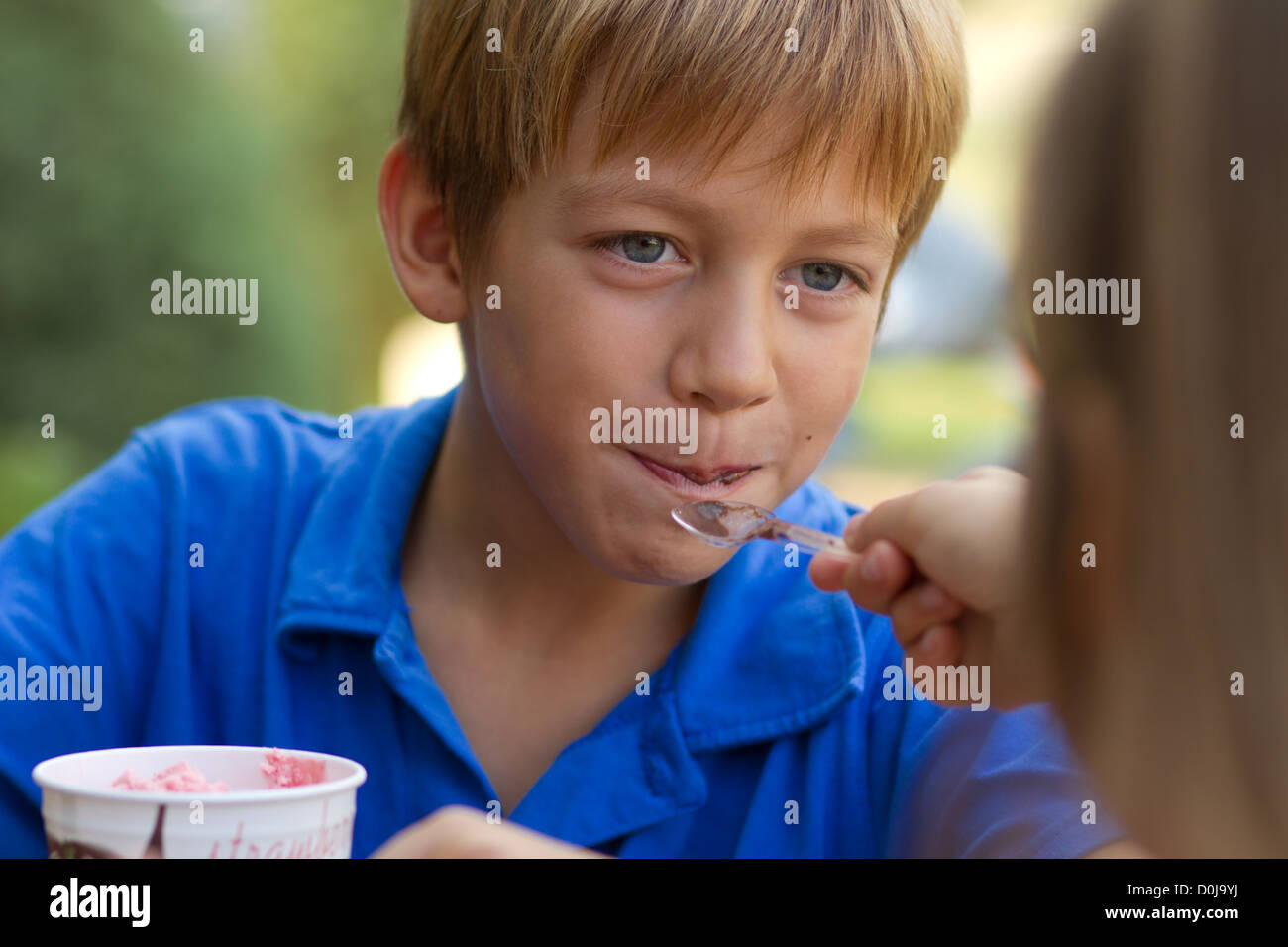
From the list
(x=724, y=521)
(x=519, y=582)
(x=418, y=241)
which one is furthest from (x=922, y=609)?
(x=418, y=241)

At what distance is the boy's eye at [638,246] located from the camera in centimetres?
115

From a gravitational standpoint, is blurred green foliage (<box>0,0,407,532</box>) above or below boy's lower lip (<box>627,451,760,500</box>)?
above

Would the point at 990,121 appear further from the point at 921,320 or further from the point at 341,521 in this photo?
the point at 341,521

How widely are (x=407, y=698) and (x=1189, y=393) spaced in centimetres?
88

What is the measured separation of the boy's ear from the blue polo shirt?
0.75 ft

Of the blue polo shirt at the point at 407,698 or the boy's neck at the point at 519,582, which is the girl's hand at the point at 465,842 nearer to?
the blue polo shirt at the point at 407,698

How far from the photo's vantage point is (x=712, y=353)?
1.10 meters

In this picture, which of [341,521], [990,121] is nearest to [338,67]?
[990,121]

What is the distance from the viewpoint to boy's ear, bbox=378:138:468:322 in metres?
1.41

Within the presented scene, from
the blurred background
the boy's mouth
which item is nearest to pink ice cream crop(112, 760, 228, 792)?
the boy's mouth

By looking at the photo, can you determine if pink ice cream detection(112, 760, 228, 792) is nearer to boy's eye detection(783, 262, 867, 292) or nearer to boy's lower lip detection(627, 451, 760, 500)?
boy's lower lip detection(627, 451, 760, 500)

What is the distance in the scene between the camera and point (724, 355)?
3.60 feet

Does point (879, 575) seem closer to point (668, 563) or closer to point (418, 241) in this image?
point (668, 563)
